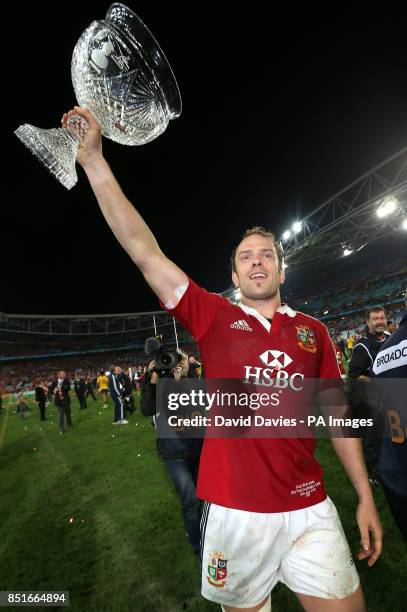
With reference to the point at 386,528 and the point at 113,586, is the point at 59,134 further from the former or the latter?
the point at 386,528

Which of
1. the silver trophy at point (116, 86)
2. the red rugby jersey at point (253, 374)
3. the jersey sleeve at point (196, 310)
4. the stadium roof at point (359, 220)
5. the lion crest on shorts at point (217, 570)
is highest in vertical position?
the stadium roof at point (359, 220)

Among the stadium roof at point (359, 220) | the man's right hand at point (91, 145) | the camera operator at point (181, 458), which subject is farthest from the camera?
the stadium roof at point (359, 220)

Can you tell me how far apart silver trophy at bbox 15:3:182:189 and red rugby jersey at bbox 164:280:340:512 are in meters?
0.92

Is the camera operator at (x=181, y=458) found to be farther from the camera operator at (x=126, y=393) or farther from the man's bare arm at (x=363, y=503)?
the camera operator at (x=126, y=393)

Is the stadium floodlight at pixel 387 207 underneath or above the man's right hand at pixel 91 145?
above

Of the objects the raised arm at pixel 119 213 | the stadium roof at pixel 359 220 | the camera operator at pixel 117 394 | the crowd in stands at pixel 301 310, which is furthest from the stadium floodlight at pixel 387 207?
the raised arm at pixel 119 213

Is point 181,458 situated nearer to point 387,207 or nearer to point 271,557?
point 271,557

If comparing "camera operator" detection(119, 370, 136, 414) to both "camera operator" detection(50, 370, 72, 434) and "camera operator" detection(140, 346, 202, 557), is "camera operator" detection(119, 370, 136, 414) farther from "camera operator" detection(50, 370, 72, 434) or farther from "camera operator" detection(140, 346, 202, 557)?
"camera operator" detection(140, 346, 202, 557)

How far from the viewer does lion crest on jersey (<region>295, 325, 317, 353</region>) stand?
2.07m

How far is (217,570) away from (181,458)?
2219 mm

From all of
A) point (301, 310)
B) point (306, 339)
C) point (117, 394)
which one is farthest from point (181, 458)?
point (301, 310)

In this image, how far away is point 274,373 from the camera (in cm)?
192

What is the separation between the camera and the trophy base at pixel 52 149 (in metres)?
1.53

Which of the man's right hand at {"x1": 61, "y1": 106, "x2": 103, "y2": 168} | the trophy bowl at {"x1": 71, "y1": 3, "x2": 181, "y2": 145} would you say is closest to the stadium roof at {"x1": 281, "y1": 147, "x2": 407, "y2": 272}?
the trophy bowl at {"x1": 71, "y1": 3, "x2": 181, "y2": 145}
